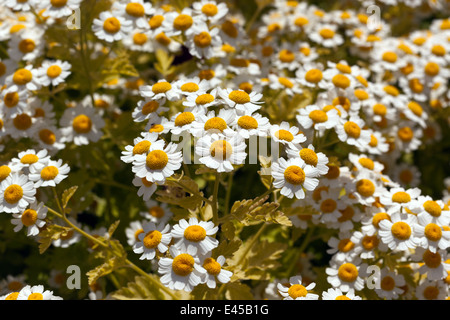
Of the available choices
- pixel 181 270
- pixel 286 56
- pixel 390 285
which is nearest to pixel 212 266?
pixel 181 270

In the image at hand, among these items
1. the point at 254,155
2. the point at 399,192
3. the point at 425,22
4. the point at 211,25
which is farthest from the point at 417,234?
the point at 425,22

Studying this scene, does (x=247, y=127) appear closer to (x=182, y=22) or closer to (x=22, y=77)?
(x=182, y=22)

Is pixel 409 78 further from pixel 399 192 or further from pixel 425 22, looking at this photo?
pixel 425 22

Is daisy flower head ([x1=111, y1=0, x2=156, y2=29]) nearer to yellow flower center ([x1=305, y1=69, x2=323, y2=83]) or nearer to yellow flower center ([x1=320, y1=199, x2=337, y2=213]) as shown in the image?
yellow flower center ([x1=305, y1=69, x2=323, y2=83])

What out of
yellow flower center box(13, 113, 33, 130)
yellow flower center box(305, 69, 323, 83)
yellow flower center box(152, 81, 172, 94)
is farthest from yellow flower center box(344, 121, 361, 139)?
yellow flower center box(13, 113, 33, 130)

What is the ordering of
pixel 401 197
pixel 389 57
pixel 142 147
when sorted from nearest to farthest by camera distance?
pixel 142 147, pixel 401 197, pixel 389 57
